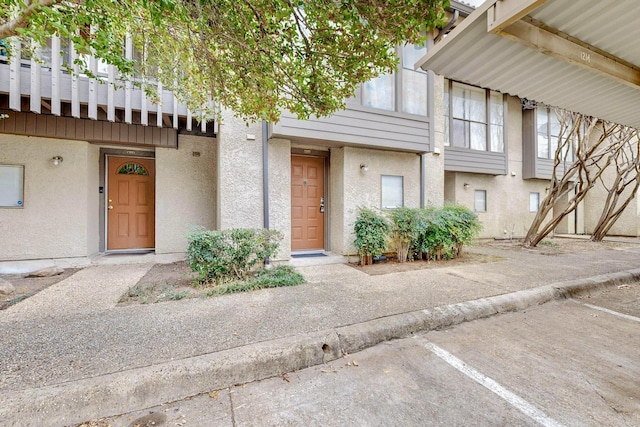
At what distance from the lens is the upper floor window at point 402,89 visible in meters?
5.89

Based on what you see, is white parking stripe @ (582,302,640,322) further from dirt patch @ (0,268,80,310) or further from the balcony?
dirt patch @ (0,268,80,310)

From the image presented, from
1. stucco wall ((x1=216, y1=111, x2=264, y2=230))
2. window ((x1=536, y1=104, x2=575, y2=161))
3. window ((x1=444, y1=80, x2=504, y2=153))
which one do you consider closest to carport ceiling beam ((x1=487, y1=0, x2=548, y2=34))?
stucco wall ((x1=216, y1=111, x2=264, y2=230))

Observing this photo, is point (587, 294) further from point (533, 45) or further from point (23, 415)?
point (23, 415)

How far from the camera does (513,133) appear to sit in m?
10.2

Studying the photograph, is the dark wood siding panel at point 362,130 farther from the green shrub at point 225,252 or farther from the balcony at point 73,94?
the green shrub at point 225,252

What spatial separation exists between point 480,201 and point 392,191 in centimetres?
522

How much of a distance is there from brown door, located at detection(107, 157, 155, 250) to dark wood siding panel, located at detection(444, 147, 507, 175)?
8658 mm

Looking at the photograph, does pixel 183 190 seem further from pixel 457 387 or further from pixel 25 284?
pixel 457 387

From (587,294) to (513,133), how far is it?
27.1 ft

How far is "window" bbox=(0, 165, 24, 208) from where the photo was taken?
16.5 feet

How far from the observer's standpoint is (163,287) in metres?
3.85

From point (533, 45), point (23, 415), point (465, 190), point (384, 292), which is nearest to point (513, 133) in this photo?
point (465, 190)

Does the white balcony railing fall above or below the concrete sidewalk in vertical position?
above

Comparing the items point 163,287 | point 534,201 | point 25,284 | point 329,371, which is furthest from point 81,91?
point 534,201
